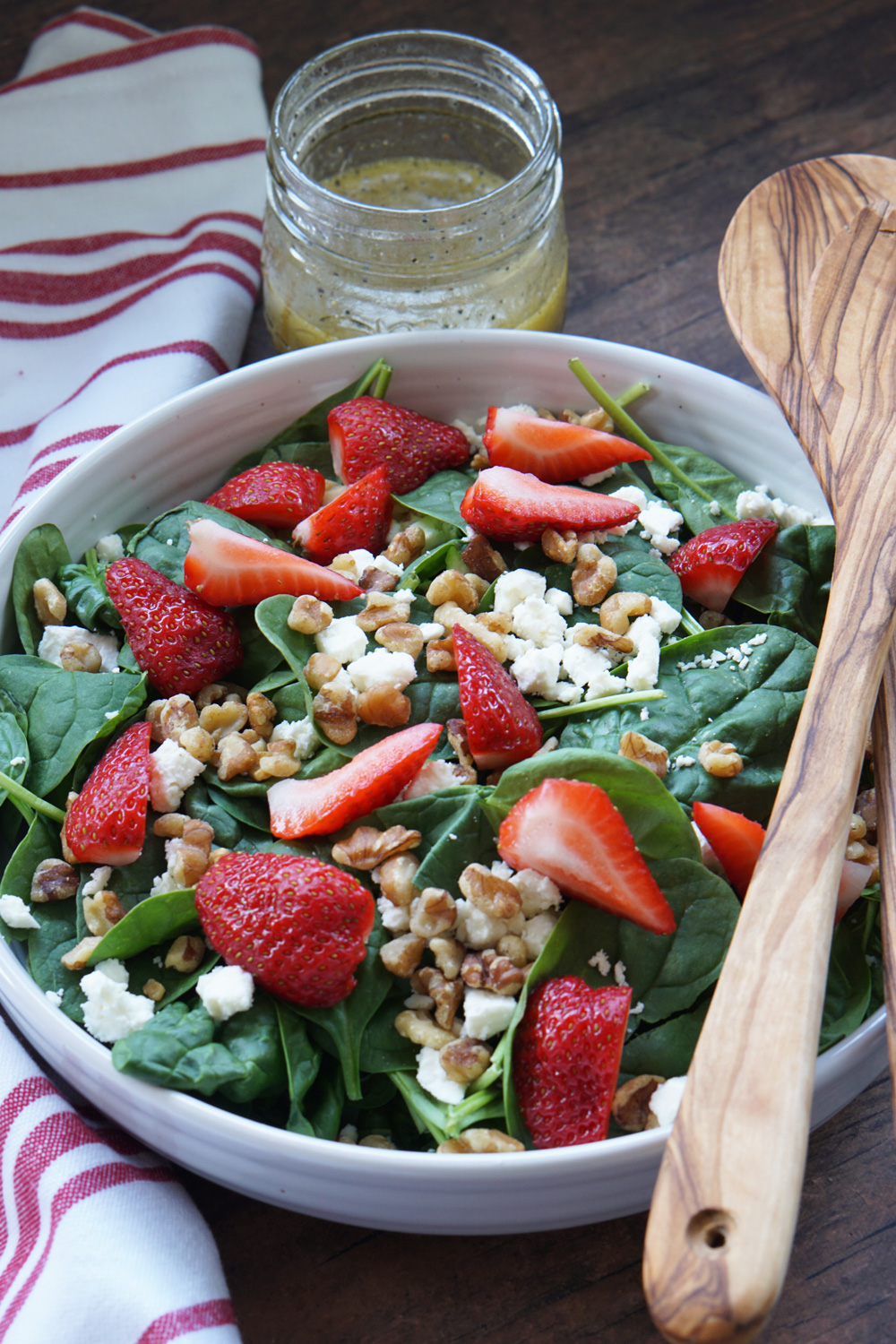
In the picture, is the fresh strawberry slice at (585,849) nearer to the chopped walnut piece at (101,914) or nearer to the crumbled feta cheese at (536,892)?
the crumbled feta cheese at (536,892)

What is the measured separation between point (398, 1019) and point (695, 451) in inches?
34.3

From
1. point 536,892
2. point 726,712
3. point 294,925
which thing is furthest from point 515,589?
point 294,925

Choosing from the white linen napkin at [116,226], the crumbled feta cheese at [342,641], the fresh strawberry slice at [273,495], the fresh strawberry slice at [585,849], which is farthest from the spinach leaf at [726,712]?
the white linen napkin at [116,226]

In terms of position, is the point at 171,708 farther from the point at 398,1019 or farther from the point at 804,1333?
the point at 804,1333

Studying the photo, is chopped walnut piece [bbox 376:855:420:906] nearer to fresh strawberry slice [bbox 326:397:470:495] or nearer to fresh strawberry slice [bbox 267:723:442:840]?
fresh strawberry slice [bbox 267:723:442:840]

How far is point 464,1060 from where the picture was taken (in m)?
1.09

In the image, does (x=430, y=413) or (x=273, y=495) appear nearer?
(x=273, y=495)

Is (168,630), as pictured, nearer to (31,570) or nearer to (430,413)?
(31,570)

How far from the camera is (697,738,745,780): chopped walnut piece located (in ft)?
4.06

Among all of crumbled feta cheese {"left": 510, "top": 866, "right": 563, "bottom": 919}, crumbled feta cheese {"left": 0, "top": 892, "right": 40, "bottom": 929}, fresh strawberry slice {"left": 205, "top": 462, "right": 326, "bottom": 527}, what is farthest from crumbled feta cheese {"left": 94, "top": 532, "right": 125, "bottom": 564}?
crumbled feta cheese {"left": 510, "top": 866, "right": 563, "bottom": 919}

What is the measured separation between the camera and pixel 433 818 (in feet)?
3.97

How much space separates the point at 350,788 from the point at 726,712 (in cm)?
43

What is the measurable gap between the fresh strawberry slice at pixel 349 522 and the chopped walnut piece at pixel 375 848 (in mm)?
424

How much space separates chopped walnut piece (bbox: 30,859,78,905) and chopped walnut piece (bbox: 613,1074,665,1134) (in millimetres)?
595
